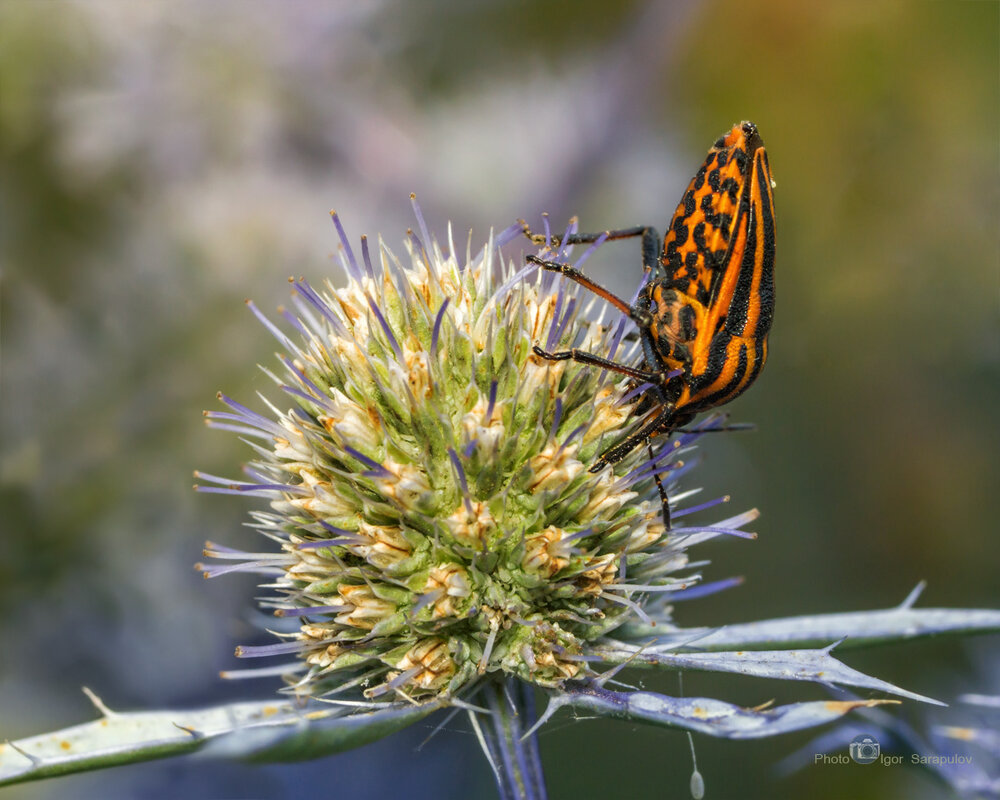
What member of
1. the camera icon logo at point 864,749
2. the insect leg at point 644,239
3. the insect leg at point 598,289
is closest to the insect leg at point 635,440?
the insect leg at point 598,289

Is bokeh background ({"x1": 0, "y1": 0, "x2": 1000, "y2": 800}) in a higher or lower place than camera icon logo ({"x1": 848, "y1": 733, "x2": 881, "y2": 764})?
higher

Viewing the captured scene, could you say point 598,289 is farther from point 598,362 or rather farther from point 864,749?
point 864,749

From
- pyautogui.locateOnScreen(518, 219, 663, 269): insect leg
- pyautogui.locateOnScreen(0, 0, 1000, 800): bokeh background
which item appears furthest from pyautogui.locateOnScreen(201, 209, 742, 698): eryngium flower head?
pyautogui.locateOnScreen(0, 0, 1000, 800): bokeh background

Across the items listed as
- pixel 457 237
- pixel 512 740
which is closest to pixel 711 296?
pixel 512 740

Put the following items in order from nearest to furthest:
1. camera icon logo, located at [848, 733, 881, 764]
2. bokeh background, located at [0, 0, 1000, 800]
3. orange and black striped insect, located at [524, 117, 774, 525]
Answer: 1. orange and black striped insect, located at [524, 117, 774, 525]
2. camera icon logo, located at [848, 733, 881, 764]
3. bokeh background, located at [0, 0, 1000, 800]

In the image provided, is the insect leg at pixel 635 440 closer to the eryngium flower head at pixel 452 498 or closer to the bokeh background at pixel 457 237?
the eryngium flower head at pixel 452 498

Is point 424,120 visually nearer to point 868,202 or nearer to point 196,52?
point 196,52

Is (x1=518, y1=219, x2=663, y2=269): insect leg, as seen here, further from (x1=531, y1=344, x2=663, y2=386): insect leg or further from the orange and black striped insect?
(x1=531, y1=344, x2=663, y2=386): insect leg
